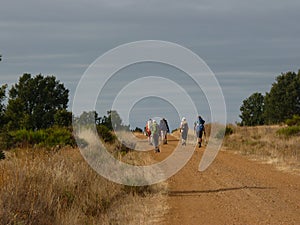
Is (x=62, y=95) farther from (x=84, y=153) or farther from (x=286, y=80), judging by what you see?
(x=286, y=80)

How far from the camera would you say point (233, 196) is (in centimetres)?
1561

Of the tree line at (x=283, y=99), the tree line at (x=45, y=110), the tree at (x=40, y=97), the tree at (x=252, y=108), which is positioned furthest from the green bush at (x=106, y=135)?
the tree at (x=252, y=108)

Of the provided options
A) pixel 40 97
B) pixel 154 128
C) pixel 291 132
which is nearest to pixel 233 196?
pixel 154 128

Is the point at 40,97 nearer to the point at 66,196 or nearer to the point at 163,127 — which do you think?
the point at 163,127

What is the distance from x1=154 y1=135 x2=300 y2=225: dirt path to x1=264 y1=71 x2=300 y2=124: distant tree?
7057 cm

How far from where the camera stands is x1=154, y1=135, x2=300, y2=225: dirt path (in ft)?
41.2

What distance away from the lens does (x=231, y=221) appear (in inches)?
476

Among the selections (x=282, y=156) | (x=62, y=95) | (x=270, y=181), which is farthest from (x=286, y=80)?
(x=270, y=181)

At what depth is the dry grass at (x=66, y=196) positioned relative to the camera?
1088 centimetres

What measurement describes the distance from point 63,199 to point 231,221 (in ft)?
12.7

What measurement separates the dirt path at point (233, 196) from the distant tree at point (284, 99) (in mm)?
70567

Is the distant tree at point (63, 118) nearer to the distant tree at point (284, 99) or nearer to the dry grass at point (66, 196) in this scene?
the dry grass at point (66, 196)

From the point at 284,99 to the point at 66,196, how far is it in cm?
8269

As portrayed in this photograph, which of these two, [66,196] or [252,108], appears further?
[252,108]
